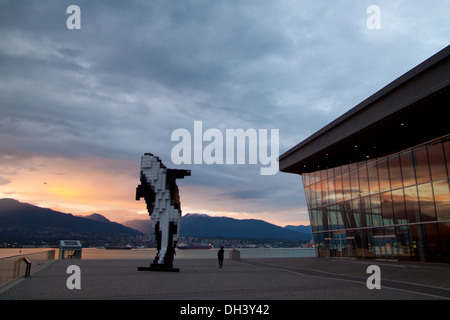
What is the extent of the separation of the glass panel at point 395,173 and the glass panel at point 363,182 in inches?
121

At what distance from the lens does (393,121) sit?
932 inches

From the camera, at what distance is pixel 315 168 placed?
3878 centimetres

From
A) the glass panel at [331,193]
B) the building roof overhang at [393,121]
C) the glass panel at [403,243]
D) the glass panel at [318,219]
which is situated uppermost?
the building roof overhang at [393,121]

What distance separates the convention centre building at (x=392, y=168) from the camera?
21234mm

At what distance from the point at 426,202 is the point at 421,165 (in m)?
2.90

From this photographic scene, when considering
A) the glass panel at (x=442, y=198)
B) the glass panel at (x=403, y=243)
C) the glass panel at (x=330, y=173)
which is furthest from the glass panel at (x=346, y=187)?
the glass panel at (x=442, y=198)

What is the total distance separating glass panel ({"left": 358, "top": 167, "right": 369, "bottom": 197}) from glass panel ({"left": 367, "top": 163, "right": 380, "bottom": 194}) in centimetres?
50

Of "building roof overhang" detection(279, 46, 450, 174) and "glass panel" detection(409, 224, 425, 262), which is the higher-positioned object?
"building roof overhang" detection(279, 46, 450, 174)

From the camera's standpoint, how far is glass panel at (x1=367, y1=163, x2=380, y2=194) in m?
30.3

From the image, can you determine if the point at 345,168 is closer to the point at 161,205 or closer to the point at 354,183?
the point at 354,183

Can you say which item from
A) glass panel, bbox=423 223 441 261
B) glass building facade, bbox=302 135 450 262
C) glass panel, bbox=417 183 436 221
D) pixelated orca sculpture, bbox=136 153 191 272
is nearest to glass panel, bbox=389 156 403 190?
glass building facade, bbox=302 135 450 262

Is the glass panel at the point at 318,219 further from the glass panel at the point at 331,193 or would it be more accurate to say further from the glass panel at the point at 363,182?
the glass panel at the point at 363,182

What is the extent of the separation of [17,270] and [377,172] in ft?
92.2

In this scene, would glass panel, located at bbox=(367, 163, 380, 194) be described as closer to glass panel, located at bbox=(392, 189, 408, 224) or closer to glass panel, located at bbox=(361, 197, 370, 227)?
glass panel, located at bbox=(361, 197, 370, 227)
